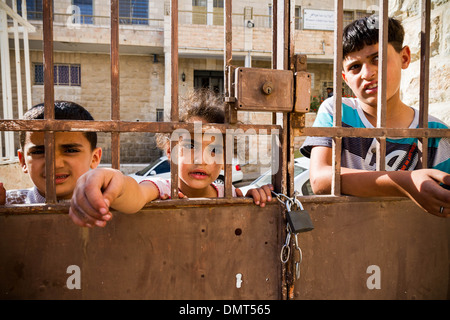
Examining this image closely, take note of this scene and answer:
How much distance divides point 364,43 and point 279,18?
56 cm

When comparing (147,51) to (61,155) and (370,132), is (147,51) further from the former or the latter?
(370,132)

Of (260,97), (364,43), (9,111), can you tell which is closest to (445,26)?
(364,43)

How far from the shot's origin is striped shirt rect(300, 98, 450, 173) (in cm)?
149

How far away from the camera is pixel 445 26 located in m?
1.91

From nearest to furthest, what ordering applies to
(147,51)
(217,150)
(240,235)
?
(240,235)
(217,150)
(147,51)

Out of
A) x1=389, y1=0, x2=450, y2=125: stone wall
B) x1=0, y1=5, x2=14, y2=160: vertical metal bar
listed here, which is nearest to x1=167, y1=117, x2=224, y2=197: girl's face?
x1=389, y1=0, x2=450, y2=125: stone wall

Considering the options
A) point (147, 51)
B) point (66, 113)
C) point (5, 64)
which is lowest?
point (66, 113)

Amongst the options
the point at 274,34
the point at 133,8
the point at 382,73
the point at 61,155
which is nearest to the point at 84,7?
the point at 133,8

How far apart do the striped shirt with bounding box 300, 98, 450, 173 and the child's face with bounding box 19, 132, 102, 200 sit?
107 cm

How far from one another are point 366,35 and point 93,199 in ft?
4.69

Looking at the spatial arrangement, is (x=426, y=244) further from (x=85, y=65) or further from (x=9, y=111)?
(x=85, y=65)

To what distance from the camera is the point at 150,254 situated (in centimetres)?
121

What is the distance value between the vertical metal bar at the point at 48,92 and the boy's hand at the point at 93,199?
0.32 metres

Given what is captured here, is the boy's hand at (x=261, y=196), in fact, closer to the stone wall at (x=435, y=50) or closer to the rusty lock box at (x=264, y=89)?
the rusty lock box at (x=264, y=89)
